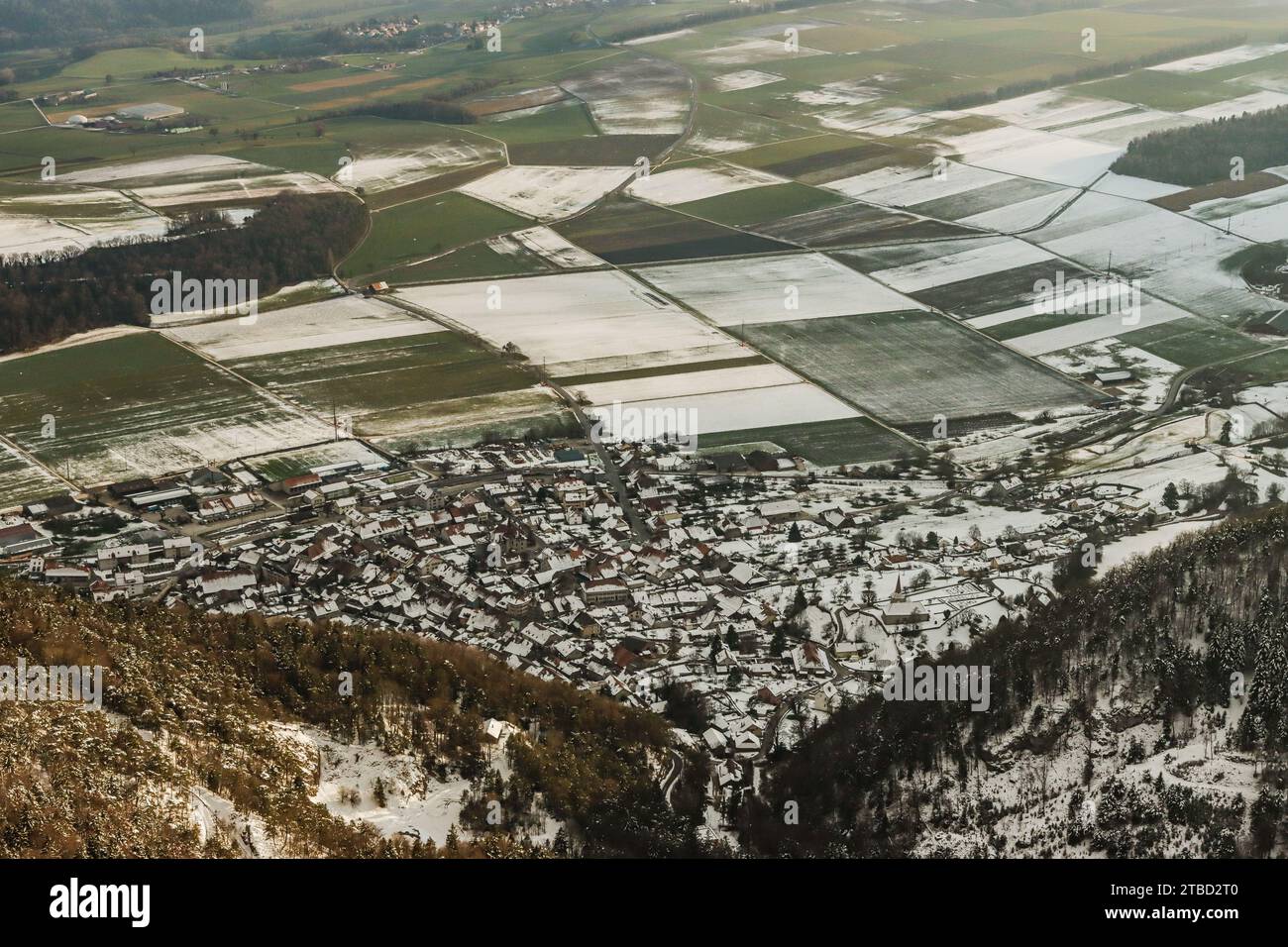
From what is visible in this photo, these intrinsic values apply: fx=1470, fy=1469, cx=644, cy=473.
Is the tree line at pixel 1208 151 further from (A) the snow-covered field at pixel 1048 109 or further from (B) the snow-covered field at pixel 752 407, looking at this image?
(B) the snow-covered field at pixel 752 407

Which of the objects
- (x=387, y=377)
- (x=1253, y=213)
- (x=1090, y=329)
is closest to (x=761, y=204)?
(x=1090, y=329)

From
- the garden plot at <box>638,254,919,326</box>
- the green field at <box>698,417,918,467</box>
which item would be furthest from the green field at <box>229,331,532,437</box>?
the garden plot at <box>638,254,919,326</box>

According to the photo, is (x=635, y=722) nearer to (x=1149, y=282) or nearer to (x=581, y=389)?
(x=581, y=389)

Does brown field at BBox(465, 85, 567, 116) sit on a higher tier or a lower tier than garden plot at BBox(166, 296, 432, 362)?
higher

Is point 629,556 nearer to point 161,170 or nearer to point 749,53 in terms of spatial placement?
point 161,170

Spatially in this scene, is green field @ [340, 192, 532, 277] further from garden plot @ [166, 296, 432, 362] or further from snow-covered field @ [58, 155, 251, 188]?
snow-covered field @ [58, 155, 251, 188]

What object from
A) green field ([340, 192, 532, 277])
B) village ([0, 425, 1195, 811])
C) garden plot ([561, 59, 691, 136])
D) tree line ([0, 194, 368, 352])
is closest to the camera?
village ([0, 425, 1195, 811])
